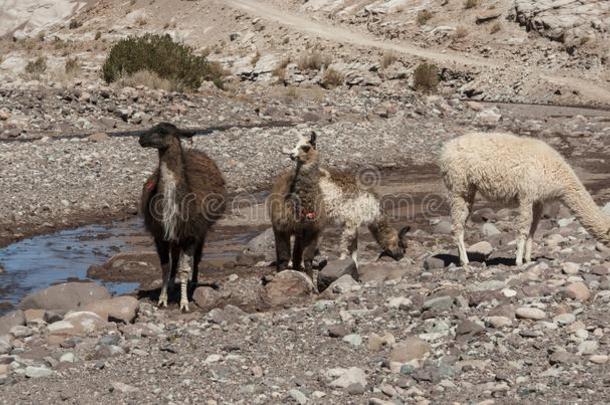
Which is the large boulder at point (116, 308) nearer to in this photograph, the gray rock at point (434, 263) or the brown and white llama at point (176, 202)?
the brown and white llama at point (176, 202)

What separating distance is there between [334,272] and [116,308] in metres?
2.77

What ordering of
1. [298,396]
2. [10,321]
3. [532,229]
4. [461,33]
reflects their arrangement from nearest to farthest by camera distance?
[298,396] → [10,321] → [532,229] → [461,33]

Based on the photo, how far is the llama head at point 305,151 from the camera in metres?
12.0

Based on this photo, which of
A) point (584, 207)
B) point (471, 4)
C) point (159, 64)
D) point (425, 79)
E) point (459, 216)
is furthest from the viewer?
point (471, 4)

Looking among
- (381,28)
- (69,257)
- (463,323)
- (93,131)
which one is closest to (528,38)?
(381,28)

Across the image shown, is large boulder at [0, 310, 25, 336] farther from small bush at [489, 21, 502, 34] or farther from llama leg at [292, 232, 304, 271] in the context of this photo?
small bush at [489, 21, 502, 34]

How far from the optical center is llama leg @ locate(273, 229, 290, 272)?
12258 millimetres

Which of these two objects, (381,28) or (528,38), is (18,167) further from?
(381,28)

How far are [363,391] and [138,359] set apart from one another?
7.65 ft

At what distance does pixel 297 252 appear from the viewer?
1247 centimetres

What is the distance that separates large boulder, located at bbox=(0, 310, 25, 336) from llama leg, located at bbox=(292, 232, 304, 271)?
3612mm

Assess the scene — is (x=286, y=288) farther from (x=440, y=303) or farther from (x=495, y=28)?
(x=495, y=28)

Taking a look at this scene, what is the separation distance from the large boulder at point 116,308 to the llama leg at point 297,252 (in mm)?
2409

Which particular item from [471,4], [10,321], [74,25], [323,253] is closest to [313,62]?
[471,4]
